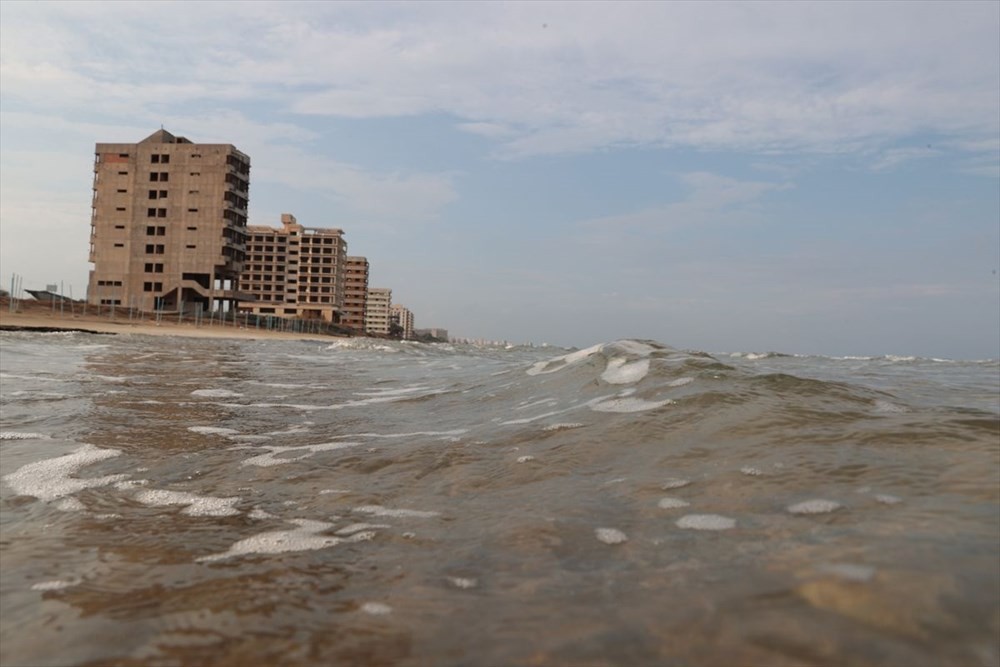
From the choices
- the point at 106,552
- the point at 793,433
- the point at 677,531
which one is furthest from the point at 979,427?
the point at 106,552

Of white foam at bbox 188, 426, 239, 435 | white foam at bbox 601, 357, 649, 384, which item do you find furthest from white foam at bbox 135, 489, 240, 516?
white foam at bbox 601, 357, 649, 384

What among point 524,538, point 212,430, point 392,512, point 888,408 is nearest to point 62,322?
point 212,430

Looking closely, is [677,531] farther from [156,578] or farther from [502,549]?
[156,578]

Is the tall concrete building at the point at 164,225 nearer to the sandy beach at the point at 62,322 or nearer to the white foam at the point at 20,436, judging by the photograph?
the sandy beach at the point at 62,322

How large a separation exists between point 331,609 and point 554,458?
228 centimetres

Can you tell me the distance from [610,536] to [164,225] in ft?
261

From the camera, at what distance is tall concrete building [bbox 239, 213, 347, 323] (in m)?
111

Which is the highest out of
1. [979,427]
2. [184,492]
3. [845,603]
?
[979,427]

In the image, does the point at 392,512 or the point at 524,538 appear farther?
the point at 392,512

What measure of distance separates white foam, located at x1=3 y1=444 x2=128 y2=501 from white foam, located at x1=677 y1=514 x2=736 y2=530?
3.28 metres

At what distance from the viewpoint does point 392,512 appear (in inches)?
121

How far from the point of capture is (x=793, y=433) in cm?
403

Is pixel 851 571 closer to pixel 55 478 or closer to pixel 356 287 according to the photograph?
pixel 55 478

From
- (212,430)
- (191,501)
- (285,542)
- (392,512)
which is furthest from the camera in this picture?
(212,430)
